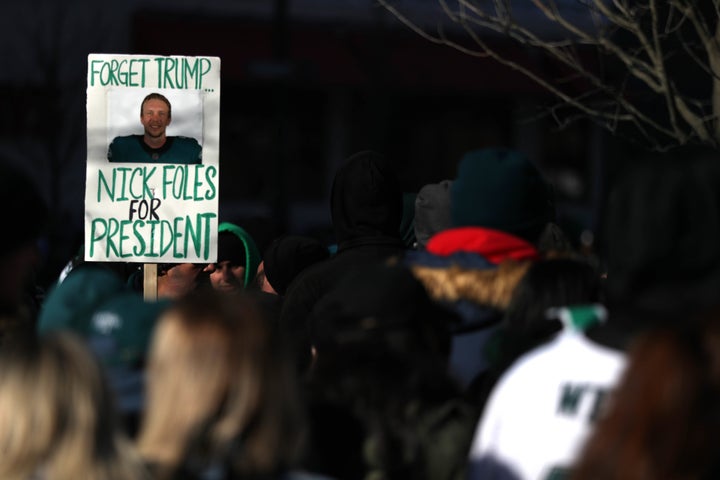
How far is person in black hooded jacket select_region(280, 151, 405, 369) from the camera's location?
513 cm

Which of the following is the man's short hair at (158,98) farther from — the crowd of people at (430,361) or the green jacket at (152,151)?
the crowd of people at (430,361)

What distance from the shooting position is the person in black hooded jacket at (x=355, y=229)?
16.8 feet

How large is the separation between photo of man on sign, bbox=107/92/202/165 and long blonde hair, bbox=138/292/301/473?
3485mm

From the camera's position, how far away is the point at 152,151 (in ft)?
20.8

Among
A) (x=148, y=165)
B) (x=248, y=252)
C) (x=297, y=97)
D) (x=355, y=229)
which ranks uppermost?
(x=297, y=97)

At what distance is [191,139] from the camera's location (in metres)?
6.39

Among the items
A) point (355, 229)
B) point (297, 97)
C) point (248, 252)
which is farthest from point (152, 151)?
point (297, 97)

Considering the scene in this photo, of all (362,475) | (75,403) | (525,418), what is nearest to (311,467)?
(362,475)

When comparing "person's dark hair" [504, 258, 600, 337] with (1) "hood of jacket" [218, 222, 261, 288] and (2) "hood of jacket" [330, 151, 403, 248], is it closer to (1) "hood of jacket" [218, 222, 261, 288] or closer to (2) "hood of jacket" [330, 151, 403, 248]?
(2) "hood of jacket" [330, 151, 403, 248]

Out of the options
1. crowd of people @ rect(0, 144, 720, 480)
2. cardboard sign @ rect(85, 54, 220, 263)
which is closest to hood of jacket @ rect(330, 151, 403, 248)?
crowd of people @ rect(0, 144, 720, 480)

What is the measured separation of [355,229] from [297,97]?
19.9 meters

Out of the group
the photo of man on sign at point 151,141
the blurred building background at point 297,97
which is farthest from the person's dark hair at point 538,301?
the blurred building background at point 297,97

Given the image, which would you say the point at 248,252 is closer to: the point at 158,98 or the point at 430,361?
the point at 158,98

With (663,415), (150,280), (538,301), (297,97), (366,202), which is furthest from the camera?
(297,97)
